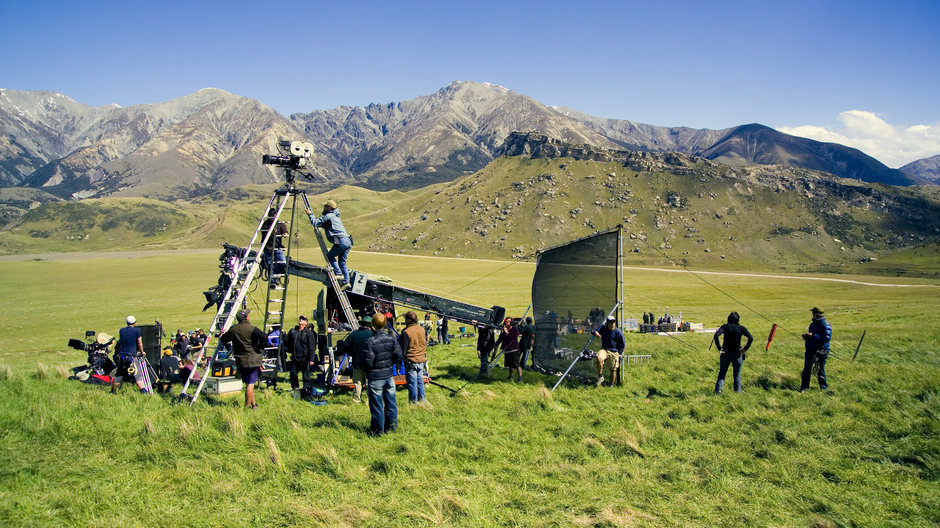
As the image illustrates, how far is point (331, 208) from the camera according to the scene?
13039mm

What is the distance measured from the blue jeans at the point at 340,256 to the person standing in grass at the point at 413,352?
3.25 m

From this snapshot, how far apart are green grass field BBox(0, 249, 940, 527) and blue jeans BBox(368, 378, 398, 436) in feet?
0.94

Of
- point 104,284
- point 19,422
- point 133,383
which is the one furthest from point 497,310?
point 104,284

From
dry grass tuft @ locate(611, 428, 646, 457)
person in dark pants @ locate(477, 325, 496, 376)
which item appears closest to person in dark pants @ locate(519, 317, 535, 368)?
person in dark pants @ locate(477, 325, 496, 376)

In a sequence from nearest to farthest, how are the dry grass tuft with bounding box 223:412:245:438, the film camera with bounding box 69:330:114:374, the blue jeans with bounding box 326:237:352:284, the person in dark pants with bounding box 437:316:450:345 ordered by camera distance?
the dry grass tuft with bounding box 223:412:245:438
the film camera with bounding box 69:330:114:374
the blue jeans with bounding box 326:237:352:284
the person in dark pants with bounding box 437:316:450:345

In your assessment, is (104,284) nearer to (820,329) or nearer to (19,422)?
(19,422)

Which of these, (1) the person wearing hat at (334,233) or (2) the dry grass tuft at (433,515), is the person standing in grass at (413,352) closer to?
(1) the person wearing hat at (334,233)

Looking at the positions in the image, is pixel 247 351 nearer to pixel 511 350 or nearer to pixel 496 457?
pixel 496 457

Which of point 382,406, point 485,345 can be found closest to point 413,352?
point 382,406

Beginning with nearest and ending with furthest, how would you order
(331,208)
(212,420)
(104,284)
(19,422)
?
(19,422) → (212,420) → (331,208) → (104,284)

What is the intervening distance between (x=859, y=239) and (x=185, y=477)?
21742 cm

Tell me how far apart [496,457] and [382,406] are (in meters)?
2.24

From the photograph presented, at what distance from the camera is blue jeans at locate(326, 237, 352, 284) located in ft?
42.6

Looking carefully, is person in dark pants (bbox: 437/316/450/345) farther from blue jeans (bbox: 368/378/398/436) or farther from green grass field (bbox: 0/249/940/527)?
blue jeans (bbox: 368/378/398/436)
